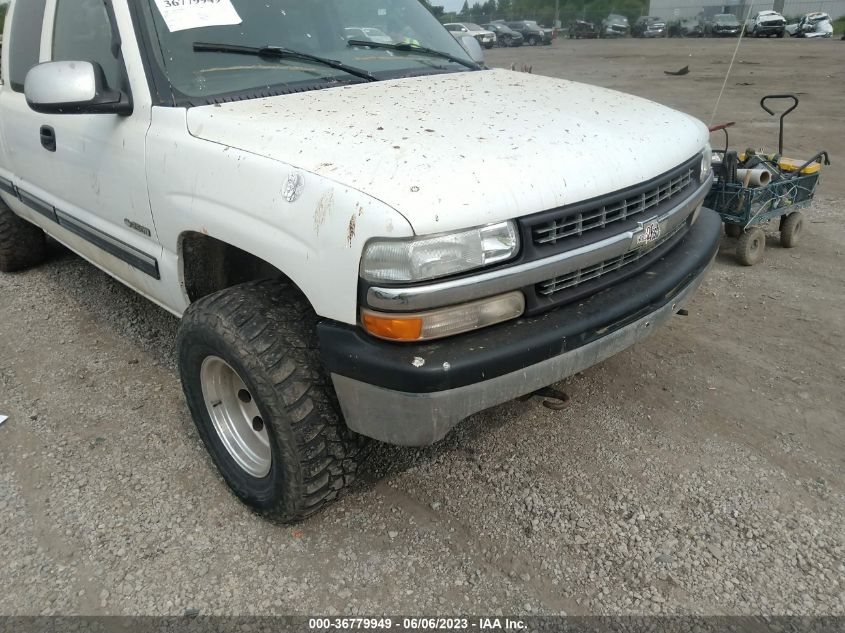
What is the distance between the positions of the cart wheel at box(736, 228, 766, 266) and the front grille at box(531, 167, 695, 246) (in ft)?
8.10

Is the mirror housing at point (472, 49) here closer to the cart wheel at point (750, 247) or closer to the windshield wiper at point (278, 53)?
the windshield wiper at point (278, 53)

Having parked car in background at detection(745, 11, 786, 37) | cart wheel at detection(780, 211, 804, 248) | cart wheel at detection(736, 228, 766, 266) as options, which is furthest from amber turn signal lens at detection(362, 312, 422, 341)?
parked car in background at detection(745, 11, 786, 37)

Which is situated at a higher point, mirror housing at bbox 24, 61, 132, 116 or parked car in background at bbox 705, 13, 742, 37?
parked car in background at bbox 705, 13, 742, 37

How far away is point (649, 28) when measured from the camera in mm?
41656

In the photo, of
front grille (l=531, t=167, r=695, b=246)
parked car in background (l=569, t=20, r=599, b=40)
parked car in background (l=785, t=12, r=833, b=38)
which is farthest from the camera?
parked car in background (l=569, t=20, r=599, b=40)

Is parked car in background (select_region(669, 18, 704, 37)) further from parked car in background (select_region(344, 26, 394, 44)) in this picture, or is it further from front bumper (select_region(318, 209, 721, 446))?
front bumper (select_region(318, 209, 721, 446))

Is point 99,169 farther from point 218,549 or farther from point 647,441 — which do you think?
point 647,441

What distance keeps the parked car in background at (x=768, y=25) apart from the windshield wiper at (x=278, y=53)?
126 feet

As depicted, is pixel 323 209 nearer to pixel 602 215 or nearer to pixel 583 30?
pixel 602 215

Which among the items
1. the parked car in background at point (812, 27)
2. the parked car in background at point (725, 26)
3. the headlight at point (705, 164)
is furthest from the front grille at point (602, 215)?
the parked car in background at point (725, 26)

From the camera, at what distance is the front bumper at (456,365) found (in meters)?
1.91

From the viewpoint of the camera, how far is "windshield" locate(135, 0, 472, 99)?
8.62 feet

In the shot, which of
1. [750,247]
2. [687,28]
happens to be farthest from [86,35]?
[687,28]

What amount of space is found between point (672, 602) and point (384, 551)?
0.98 meters
